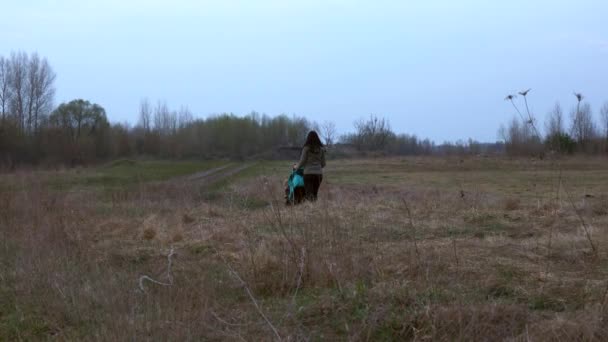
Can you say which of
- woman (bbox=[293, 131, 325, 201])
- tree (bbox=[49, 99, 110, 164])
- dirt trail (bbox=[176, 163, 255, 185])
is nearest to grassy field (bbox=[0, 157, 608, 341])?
woman (bbox=[293, 131, 325, 201])

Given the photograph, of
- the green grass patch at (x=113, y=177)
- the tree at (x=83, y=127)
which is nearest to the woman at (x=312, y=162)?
the green grass patch at (x=113, y=177)

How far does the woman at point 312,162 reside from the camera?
11055mm

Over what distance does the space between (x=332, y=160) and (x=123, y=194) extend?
5264cm

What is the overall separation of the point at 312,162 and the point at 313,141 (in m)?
0.41

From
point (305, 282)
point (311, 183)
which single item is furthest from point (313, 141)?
point (305, 282)

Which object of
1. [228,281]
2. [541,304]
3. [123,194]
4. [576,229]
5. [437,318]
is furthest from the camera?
[123,194]

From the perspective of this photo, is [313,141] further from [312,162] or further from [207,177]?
[207,177]

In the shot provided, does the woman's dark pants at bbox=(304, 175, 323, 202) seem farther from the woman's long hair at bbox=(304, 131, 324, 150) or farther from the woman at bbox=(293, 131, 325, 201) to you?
the woman's long hair at bbox=(304, 131, 324, 150)

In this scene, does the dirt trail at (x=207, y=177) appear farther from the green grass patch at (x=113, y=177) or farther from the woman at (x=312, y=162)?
the woman at (x=312, y=162)

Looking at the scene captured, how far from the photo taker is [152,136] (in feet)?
282

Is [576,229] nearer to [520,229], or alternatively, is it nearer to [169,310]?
[520,229]

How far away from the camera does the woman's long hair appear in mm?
11062

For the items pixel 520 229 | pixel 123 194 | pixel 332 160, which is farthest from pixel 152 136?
pixel 520 229

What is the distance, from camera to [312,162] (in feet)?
36.6
